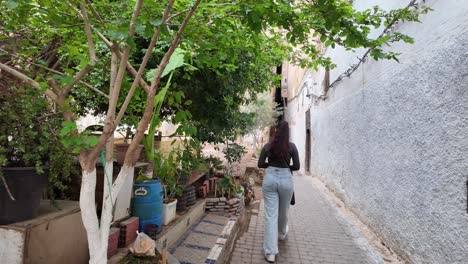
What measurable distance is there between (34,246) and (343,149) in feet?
22.3

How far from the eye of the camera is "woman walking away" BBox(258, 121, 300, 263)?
394 centimetres

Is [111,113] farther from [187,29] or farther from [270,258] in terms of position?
[270,258]

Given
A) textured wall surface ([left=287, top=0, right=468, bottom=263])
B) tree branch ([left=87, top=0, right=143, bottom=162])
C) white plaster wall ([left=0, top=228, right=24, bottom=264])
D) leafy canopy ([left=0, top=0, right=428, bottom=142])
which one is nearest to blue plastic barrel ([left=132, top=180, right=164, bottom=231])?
leafy canopy ([left=0, top=0, right=428, bottom=142])

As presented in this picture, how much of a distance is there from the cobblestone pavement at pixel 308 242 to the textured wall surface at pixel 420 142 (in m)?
0.61

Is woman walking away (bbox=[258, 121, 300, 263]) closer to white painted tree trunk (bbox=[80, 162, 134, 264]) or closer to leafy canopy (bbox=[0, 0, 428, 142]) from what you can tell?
leafy canopy (bbox=[0, 0, 428, 142])

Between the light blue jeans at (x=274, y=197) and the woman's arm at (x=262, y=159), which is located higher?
the woman's arm at (x=262, y=159)

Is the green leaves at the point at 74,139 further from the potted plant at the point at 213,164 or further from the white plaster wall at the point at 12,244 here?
the potted plant at the point at 213,164

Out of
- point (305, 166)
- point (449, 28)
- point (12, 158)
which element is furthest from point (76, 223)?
point (305, 166)

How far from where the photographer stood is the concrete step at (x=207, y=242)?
12.3ft

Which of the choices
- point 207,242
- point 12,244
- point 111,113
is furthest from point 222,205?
point 111,113

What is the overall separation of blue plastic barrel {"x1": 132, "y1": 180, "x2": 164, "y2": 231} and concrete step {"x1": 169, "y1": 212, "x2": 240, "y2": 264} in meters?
0.52

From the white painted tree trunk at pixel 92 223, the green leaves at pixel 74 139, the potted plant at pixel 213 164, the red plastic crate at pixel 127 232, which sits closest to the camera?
the green leaves at pixel 74 139

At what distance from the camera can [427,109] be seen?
3.54 m

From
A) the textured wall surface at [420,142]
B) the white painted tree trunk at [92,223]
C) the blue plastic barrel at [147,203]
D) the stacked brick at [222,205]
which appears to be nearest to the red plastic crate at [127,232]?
the blue plastic barrel at [147,203]
